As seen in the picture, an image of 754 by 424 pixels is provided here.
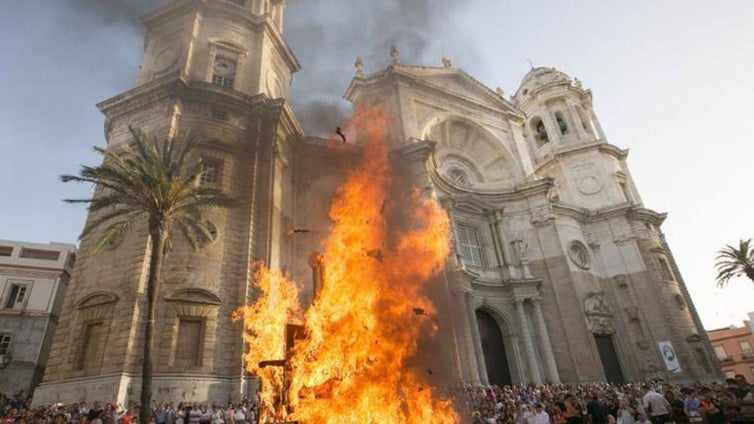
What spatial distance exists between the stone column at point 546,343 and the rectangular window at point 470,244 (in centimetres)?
411

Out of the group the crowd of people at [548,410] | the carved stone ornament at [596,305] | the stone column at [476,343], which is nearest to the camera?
the crowd of people at [548,410]

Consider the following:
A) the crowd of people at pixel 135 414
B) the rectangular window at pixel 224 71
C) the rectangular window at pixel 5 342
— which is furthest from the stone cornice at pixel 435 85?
the rectangular window at pixel 5 342

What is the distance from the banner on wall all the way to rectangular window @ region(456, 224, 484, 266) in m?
12.5

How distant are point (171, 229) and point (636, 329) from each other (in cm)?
2851

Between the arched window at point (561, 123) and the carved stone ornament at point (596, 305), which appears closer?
the carved stone ornament at point (596, 305)

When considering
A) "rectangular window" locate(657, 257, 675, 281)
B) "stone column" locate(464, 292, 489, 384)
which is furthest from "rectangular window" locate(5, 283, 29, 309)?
"rectangular window" locate(657, 257, 675, 281)

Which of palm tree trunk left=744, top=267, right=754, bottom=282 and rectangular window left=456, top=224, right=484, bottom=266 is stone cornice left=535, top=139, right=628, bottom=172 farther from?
rectangular window left=456, top=224, right=484, bottom=266

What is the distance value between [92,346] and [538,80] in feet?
134

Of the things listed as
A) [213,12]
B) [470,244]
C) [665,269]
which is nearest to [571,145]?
[665,269]

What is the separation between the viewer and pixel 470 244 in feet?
87.5

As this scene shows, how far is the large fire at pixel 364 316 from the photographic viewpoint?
496 inches

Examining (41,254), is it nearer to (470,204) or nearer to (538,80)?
(470,204)

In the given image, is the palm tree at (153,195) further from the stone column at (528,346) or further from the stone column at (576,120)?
the stone column at (576,120)

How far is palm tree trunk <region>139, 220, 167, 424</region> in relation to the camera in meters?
12.8
